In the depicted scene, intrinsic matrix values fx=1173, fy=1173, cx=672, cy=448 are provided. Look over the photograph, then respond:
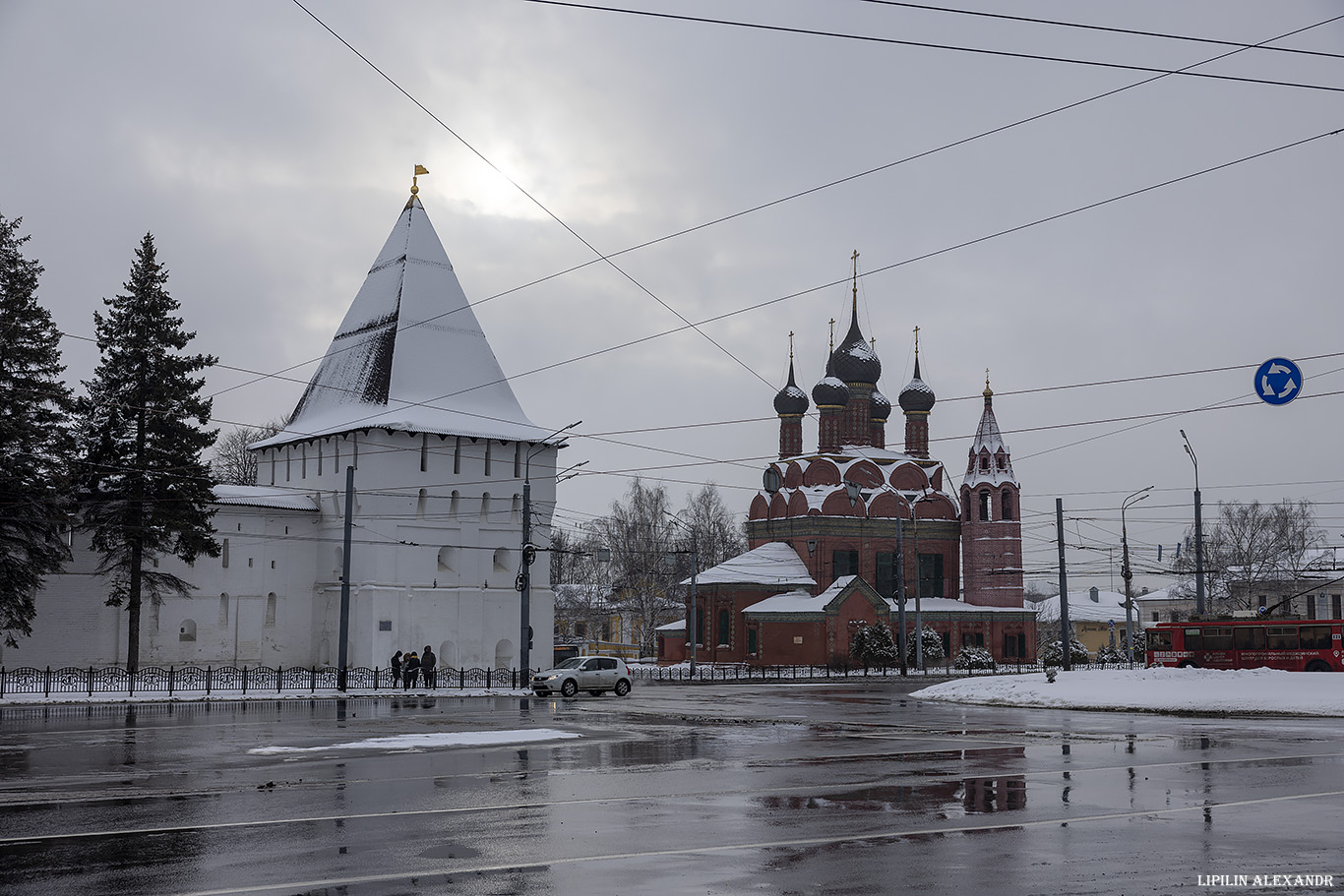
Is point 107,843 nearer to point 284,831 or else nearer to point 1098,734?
point 284,831

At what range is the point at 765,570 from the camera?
63312 millimetres

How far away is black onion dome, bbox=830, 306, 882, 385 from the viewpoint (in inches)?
2790

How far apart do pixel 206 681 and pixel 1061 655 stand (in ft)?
157

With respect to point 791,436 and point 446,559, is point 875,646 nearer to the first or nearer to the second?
point 791,436

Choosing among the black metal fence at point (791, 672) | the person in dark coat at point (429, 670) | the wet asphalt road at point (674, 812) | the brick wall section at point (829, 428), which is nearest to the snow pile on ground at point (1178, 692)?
the wet asphalt road at point (674, 812)

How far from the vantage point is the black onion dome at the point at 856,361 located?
2790 inches

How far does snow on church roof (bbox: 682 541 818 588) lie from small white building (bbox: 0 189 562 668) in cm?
1566

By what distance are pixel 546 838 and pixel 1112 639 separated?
9103 centimetres

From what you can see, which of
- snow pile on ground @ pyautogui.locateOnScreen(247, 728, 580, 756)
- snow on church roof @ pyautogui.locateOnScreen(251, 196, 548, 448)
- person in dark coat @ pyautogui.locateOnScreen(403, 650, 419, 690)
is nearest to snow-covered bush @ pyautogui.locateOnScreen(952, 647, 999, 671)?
snow on church roof @ pyautogui.locateOnScreen(251, 196, 548, 448)

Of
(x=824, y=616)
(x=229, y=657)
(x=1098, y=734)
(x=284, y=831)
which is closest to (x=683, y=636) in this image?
(x=824, y=616)

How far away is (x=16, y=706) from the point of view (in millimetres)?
26781

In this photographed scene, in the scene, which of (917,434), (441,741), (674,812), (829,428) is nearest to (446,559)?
(829,428)

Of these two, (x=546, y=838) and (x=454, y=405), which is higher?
(x=454, y=405)

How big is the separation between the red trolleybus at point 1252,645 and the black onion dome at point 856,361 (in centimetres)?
3182
